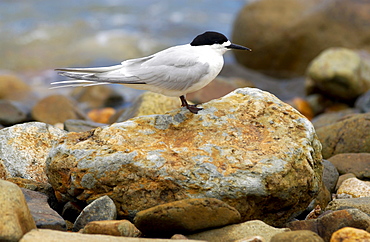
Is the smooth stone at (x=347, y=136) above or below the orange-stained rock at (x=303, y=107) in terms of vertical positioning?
above

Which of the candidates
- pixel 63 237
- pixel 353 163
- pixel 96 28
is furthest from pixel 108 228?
pixel 96 28

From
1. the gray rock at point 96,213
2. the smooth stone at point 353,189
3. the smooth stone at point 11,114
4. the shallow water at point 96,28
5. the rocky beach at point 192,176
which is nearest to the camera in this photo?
the rocky beach at point 192,176

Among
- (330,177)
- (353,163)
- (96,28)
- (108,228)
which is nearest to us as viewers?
(108,228)

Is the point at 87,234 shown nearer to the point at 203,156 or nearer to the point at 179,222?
the point at 179,222

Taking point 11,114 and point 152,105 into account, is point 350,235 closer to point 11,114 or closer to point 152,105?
point 152,105

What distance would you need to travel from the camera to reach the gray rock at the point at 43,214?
3744 mm

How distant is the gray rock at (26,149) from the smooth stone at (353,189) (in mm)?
2872

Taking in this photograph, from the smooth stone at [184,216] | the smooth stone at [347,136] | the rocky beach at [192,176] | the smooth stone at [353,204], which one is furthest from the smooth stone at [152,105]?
the smooth stone at [184,216]

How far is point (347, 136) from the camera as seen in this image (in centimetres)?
616

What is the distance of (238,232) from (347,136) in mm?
2943

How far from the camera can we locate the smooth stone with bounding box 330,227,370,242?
11.3ft

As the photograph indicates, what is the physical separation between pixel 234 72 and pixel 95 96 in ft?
12.3

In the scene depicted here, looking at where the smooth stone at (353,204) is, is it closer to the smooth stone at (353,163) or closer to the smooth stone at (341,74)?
the smooth stone at (353,163)

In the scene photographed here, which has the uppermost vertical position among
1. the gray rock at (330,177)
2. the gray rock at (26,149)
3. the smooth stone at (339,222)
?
the gray rock at (26,149)
